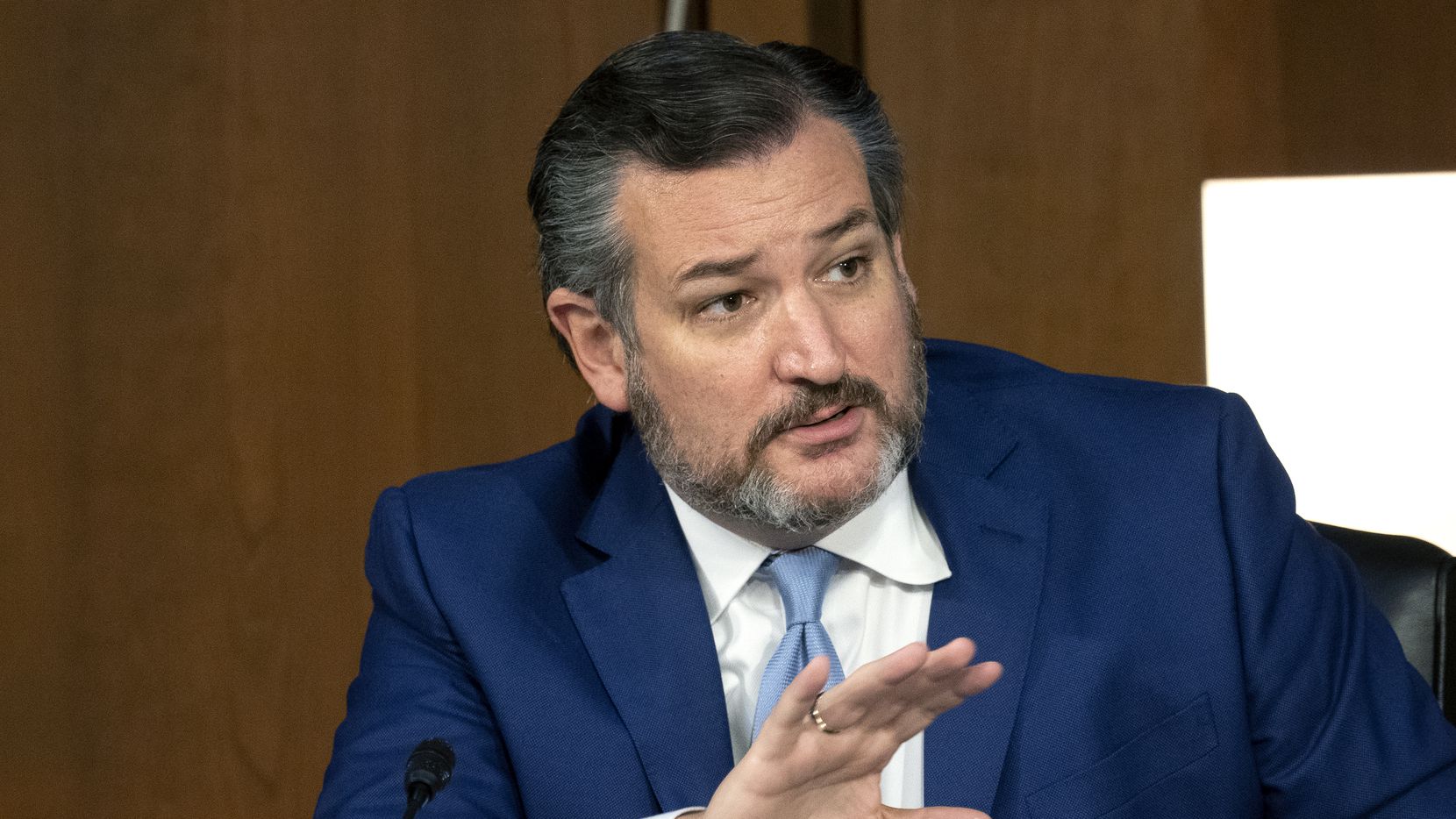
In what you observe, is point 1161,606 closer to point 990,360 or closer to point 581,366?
point 990,360

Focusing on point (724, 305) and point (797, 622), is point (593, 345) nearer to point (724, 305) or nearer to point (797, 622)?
point (724, 305)

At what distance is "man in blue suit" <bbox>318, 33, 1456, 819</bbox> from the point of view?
5.25ft

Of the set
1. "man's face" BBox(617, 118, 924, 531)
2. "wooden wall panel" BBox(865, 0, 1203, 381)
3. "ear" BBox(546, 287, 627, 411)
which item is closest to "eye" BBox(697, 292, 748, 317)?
"man's face" BBox(617, 118, 924, 531)

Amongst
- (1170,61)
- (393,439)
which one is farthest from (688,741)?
(1170,61)

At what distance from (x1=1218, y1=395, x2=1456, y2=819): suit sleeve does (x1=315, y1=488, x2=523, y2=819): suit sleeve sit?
0.83 meters

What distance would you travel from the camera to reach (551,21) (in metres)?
2.94

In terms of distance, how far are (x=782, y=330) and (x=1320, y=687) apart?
67cm

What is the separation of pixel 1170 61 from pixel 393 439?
1.66m

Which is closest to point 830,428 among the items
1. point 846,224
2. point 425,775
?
point 846,224

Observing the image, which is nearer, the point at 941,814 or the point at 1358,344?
the point at 941,814

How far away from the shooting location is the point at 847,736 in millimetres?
1314

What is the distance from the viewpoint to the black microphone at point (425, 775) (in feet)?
4.25

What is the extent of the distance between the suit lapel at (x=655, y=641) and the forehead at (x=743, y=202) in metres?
0.31

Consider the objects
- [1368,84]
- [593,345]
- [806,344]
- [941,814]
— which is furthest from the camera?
[1368,84]
